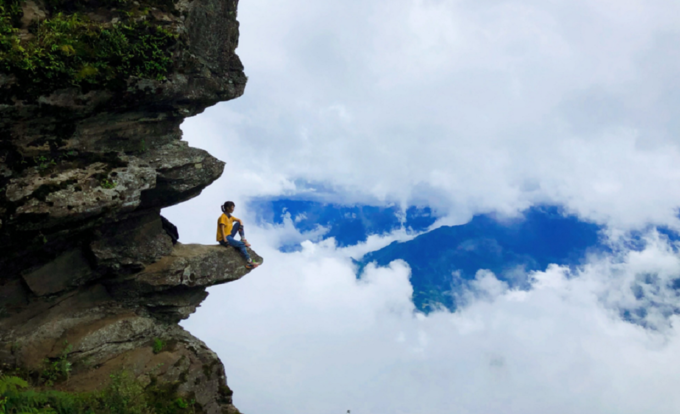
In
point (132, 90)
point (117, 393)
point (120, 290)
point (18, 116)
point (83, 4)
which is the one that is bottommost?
point (117, 393)

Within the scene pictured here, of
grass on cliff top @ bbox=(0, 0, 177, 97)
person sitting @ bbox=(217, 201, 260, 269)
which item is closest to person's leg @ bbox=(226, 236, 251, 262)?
person sitting @ bbox=(217, 201, 260, 269)

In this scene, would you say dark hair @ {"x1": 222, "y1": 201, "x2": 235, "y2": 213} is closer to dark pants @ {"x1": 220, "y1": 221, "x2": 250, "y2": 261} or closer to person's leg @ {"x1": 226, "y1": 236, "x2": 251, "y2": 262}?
dark pants @ {"x1": 220, "y1": 221, "x2": 250, "y2": 261}

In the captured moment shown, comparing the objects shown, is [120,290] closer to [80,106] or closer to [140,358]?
[140,358]

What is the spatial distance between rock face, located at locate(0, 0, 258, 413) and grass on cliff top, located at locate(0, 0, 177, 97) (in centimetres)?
9

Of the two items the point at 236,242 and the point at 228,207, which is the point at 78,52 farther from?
the point at 236,242

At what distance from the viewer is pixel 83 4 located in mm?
18297

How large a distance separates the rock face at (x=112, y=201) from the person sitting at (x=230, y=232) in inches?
24.5

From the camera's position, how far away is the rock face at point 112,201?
16469 millimetres

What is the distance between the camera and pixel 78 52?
16984 mm

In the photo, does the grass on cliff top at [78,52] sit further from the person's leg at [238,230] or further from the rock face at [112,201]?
the person's leg at [238,230]

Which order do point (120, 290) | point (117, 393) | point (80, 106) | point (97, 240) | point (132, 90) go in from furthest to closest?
point (120, 290) < point (97, 240) < point (132, 90) < point (80, 106) < point (117, 393)

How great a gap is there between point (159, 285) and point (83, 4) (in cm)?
1417

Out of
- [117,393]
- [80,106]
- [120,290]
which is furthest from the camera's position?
[120,290]

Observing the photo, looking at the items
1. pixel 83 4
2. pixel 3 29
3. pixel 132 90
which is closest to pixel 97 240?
pixel 132 90
